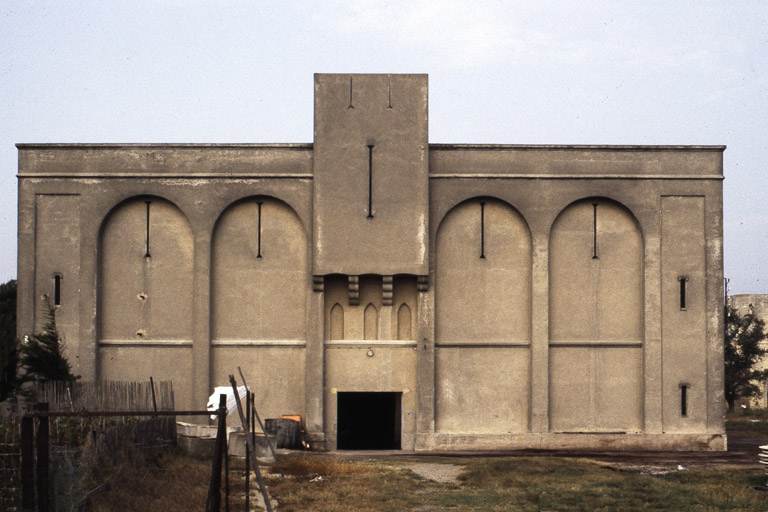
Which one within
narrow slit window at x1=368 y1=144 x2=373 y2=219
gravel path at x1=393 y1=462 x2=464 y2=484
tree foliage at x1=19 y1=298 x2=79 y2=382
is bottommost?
gravel path at x1=393 y1=462 x2=464 y2=484

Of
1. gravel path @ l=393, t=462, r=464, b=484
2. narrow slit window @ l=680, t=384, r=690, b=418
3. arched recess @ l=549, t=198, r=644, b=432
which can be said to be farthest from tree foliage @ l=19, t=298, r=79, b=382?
narrow slit window @ l=680, t=384, r=690, b=418

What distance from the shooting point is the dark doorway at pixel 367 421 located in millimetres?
31078

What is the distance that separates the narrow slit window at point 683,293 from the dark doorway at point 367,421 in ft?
33.6

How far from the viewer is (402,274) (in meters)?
27.0

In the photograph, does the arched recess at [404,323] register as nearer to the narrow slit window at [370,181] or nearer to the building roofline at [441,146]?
the narrow slit window at [370,181]

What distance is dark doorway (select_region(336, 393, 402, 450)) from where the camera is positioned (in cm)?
3108

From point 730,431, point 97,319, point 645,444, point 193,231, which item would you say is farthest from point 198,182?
point 730,431

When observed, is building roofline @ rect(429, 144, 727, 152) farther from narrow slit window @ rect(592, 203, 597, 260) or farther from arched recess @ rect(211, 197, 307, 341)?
arched recess @ rect(211, 197, 307, 341)

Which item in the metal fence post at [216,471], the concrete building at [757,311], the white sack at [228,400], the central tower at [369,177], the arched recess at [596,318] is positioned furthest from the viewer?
the concrete building at [757,311]

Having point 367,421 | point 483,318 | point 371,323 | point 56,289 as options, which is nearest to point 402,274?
point 371,323

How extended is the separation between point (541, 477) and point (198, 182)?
13.8 m

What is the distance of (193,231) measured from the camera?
2722 centimetres

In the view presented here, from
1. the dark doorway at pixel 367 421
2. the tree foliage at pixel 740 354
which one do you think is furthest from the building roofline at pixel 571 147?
the tree foliage at pixel 740 354

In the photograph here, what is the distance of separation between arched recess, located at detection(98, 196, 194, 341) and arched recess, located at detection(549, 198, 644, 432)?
453 inches
